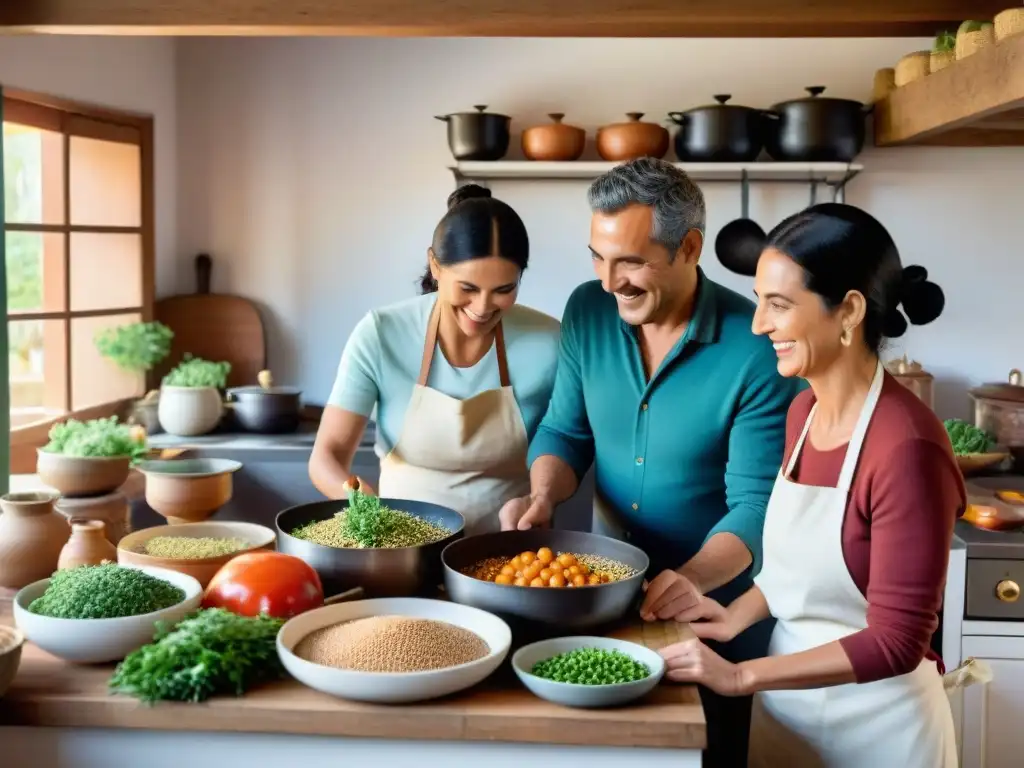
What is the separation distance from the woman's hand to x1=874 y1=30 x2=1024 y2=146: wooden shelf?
1775 mm

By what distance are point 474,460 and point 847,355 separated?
1.13 metres

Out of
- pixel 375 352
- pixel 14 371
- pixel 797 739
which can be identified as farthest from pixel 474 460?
pixel 14 371

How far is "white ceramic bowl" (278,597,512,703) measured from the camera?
1405 mm

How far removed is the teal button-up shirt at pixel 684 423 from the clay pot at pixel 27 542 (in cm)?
97

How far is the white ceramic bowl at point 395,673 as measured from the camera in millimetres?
1405

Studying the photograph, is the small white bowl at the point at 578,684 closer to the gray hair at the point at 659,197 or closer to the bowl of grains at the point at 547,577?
the bowl of grains at the point at 547,577

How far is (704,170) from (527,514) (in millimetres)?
2401

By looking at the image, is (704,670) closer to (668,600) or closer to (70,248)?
(668,600)

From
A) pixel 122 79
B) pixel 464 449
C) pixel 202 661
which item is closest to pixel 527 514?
pixel 464 449

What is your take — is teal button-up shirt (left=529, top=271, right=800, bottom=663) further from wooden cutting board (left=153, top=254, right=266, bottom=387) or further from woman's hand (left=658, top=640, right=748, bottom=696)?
wooden cutting board (left=153, top=254, right=266, bottom=387)

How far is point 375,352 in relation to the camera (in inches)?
96.7

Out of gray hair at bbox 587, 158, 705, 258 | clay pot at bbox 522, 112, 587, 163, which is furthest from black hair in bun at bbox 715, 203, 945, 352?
clay pot at bbox 522, 112, 587, 163

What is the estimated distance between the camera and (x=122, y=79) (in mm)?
4176

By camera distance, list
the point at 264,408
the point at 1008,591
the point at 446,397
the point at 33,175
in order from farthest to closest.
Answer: the point at 264,408, the point at 33,175, the point at 1008,591, the point at 446,397
